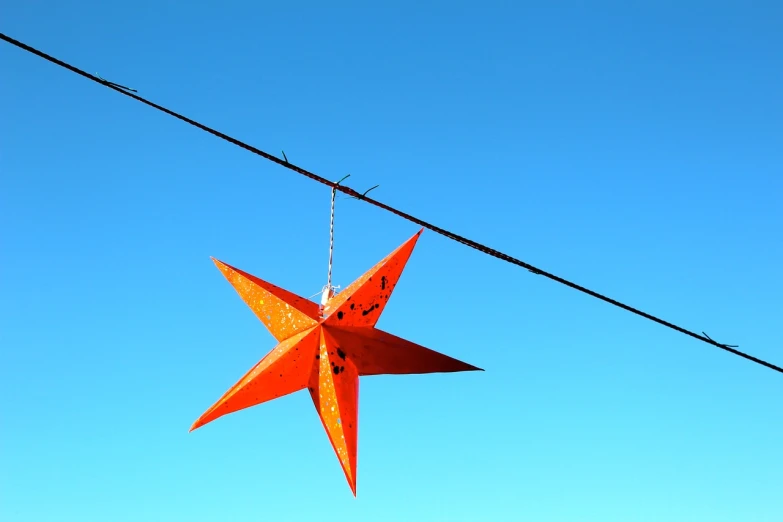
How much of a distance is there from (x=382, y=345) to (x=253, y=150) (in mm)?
1516

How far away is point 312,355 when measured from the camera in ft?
16.8

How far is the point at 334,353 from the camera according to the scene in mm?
5113

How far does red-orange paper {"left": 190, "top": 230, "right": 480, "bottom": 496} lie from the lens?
198 inches

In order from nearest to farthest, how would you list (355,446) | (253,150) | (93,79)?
1. (93,79)
2. (253,150)
3. (355,446)

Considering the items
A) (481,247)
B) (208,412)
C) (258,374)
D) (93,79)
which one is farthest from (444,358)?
(93,79)

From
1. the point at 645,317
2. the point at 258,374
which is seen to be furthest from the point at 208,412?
the point at 645,317

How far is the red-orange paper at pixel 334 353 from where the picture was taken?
5035mm

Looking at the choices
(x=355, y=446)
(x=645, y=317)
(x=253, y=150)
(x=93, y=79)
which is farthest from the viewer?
(x=645, y=317)

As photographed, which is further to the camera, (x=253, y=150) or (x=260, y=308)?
(x=260, y=308)

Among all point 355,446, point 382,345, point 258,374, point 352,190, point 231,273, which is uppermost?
point 352,190

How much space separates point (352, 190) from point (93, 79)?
1671mm

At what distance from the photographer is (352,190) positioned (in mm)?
5176

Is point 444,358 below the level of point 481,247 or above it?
below

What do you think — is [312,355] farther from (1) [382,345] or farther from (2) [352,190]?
(2) [352,190]
